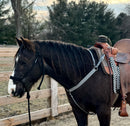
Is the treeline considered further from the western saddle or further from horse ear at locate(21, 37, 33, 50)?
horse ear at locate(21, 37, 33, 50)

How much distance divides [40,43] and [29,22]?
20765 mm

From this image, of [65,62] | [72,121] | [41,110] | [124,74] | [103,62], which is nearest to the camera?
[65,62]

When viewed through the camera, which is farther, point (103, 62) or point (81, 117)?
point (81, 117)

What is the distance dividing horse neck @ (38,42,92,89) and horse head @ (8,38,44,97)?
12 cm

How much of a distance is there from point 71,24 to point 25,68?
1985 centimetres

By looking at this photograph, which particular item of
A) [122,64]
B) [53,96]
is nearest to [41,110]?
[53,96]

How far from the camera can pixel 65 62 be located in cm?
224

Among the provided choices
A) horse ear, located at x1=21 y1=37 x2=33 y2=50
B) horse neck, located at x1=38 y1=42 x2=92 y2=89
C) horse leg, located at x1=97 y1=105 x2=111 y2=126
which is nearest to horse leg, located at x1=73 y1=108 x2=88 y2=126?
horse leg, located at x1=97 y1=105 x2=111 y2=126

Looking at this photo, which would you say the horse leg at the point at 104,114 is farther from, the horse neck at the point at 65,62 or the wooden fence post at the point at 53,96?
the wooden fence post at the point at 53,96

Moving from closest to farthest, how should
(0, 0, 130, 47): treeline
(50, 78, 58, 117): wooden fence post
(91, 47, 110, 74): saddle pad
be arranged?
(91, 47, 110, 74): saddle pad
(50, 78, 58, 117): wooden fence post
(0, 0, 130, 47): treeline

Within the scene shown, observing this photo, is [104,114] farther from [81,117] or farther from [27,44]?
[27,44]

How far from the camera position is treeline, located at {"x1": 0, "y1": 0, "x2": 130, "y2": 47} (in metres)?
21.0

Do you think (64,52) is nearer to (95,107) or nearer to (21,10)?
(95,107)

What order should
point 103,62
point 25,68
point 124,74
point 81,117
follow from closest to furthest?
point 25,68 < point 103,62 < point 124,74 < point 81,117
